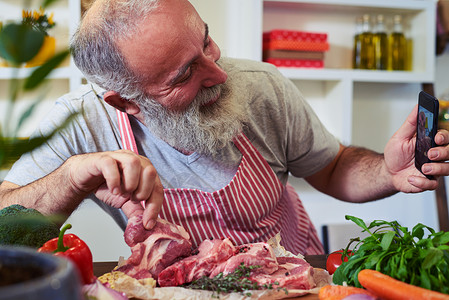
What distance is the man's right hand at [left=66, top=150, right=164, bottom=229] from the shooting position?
989 mm

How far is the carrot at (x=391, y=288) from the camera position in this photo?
746mm

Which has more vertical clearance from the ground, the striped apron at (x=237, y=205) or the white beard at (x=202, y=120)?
the white beard at (x=202, y=120)

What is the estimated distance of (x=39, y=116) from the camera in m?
2.51

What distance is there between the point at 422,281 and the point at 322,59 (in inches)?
75.0

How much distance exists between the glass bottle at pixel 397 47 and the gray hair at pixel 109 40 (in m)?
1.76

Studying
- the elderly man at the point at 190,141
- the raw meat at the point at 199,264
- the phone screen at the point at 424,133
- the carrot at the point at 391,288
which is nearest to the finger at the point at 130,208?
the elderly man at the point at 190,141

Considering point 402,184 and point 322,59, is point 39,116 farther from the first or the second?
point 402,184

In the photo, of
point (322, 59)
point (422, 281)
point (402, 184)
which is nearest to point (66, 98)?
point (402, 184)

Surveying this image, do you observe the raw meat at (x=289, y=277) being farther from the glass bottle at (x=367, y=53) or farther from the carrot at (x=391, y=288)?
the glass bottle at (x=367, y=53)

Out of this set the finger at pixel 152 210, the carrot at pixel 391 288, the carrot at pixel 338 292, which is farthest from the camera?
the finger at pixel 152 210

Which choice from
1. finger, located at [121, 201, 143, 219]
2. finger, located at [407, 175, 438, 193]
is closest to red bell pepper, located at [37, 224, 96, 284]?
finger, located at [121, 201, 143, 219]

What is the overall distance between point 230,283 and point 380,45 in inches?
81.2

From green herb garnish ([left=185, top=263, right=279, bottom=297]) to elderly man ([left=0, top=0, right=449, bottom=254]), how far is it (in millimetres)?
189

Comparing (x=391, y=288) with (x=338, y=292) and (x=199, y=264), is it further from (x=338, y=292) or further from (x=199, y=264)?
(x=199, y=264)
